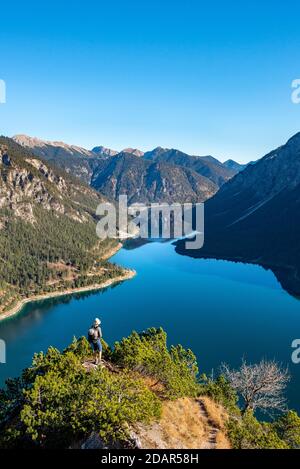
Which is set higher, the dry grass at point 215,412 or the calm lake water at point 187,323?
the dry grass at point 215,412

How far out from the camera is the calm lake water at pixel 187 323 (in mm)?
121750

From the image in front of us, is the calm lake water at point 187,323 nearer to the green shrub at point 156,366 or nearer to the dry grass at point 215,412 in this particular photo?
the dry grass at point 215,412

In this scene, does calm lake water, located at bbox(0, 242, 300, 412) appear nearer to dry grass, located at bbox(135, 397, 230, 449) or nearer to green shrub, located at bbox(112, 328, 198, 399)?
green shrub, located at bbox(112, 328, 198, 399)

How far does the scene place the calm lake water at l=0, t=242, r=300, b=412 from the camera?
122 metres

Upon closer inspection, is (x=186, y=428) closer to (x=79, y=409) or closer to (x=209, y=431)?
(x=209, y=431)

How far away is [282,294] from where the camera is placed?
7761 inches

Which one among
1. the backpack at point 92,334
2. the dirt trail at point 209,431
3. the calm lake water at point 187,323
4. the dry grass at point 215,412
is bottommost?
the calm lake water at point 187,323

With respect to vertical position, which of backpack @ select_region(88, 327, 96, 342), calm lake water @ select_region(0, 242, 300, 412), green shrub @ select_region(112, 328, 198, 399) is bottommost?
calm lake water @ select_region(0, 242, 300, 412)

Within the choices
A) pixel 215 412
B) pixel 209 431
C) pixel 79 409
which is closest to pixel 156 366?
pixel 215 412

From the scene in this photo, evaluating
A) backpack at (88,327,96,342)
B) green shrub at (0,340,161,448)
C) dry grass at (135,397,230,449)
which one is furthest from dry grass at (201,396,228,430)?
backpack at (88,327,96,342)

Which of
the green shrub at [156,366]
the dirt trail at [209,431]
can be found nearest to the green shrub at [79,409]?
the dirt trail at [209,431]

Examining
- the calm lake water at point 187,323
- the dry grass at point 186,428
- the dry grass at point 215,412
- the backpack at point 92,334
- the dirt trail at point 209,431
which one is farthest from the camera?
the calm lake water at point 187,323
